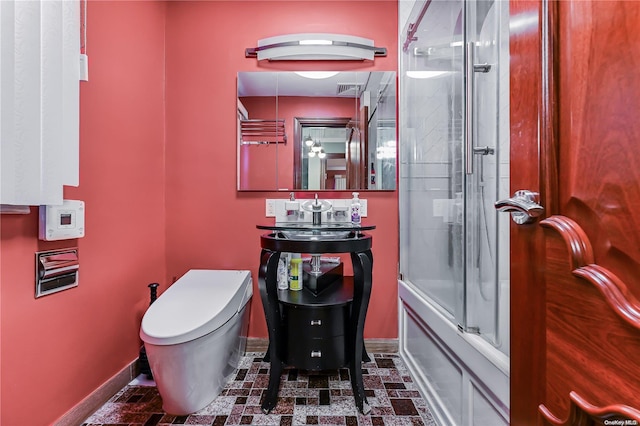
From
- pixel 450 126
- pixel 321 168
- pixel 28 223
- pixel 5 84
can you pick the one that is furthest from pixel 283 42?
pixel 28 223

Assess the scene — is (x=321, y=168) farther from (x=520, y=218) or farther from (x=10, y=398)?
(x=10, y=398)

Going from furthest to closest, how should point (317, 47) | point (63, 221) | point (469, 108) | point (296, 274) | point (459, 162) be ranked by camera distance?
point (317, 47)
point (296, 274)
point (459, 162)
point (63, 221)
point (469, 108)

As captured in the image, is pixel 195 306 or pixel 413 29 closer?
pixel 195 306

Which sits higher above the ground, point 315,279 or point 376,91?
point 376,91

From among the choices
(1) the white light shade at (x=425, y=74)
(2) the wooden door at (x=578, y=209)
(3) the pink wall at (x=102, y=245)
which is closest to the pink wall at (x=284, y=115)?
(1) the white light shade at (x=425, y=74)

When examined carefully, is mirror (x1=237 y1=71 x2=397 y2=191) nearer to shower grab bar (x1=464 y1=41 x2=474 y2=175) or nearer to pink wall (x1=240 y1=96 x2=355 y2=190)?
pink wall (x1=240 y1=96 x2=355 y2=190)

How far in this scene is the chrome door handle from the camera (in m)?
A: 0.55

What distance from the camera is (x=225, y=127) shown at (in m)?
1.98

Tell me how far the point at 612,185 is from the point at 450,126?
3.35 ft

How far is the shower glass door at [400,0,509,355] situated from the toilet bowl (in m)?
1.02

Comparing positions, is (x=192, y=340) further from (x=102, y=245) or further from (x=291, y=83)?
(x=291, y=83)

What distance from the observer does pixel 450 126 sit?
4.56 feet

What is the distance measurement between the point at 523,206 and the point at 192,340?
1256 mm

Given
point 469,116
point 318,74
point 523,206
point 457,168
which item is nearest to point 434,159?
point 457,168
